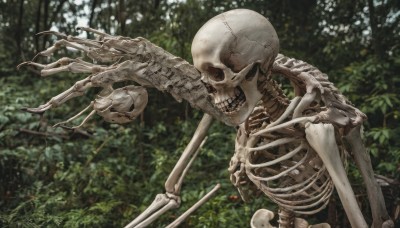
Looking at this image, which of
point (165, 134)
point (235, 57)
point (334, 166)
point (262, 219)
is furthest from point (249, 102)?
point (165, 134)

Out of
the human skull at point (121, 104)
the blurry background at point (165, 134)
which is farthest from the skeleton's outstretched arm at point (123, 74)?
the blurry background at point (165, 134)

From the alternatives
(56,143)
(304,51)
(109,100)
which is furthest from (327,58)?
(109,100)

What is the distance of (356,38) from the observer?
408 centimetres

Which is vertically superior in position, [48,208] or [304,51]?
[304,51]

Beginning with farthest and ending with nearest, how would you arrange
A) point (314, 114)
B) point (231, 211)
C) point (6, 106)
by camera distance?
point (6, 106)
point (231, 211)
point (314, 114)

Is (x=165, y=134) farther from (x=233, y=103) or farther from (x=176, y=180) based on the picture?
(x=233, y=103)

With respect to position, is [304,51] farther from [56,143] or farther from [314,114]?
[314,114]

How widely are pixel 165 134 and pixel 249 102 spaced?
7.64 feet

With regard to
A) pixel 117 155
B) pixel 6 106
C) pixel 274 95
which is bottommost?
pixel 117 155

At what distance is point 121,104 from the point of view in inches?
68.8

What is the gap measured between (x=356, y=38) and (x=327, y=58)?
0.26 meters

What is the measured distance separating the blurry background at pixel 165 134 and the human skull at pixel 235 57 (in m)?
1.20

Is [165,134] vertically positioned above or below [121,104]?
below

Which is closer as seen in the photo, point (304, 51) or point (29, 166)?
point (29, 166)
